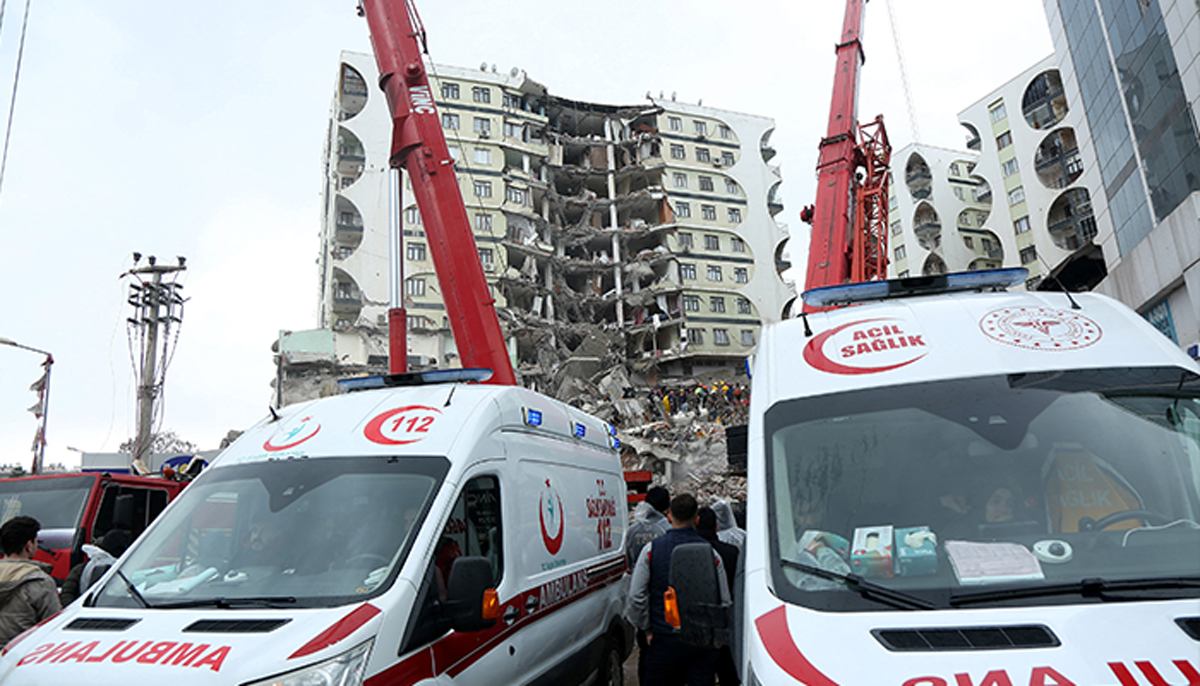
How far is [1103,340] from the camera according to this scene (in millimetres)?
3195

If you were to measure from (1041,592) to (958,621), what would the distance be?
305mm

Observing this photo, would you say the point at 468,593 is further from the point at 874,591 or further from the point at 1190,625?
the point at 1190,625

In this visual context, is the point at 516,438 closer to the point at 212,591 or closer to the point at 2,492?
the point at 212,591

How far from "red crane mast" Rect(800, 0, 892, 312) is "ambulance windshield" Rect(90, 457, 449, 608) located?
9166 millimetres

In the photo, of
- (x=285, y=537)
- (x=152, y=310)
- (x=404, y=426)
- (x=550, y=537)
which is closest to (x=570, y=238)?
(x=152, y=310)

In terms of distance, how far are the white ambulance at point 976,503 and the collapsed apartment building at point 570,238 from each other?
3571cm

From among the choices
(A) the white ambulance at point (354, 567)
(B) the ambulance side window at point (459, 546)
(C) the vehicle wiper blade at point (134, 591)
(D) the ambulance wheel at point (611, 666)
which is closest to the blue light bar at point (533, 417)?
(A) the white ambulance at point (354, 567)

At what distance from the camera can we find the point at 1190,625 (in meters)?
2.09

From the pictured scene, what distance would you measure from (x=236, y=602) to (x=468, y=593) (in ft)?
3.43

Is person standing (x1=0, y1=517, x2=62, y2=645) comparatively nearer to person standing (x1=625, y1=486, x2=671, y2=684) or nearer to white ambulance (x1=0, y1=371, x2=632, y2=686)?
white ambulance (x1=0, y1=371, x2=632, y2=686)

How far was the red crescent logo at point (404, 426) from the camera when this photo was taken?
13.2ft

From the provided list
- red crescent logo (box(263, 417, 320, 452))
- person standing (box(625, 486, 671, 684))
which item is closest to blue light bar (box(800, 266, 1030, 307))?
person standing (box(625, 486, 671, 684))

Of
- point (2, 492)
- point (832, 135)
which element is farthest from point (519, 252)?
point (2, 492)

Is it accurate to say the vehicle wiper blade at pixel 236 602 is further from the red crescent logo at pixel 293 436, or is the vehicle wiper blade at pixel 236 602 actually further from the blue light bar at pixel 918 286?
the blue light bar at pixel 918 286
